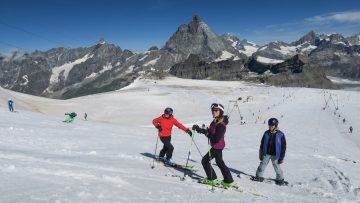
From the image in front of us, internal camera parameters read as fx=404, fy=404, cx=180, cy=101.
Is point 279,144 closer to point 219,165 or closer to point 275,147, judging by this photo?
point 275,147

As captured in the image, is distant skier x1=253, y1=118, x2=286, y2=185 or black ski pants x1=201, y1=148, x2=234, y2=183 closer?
black ski pants x1=201, y1=148, x2=234, y2=183

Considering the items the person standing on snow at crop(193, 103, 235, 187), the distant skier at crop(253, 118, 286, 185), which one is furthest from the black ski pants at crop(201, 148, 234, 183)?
the distant skier at crop(253, 118, 286, 185)

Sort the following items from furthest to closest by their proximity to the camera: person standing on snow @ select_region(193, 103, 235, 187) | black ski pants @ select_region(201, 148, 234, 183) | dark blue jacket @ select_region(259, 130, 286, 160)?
dark blue jacket @ select_region(259, 130, 286, 160)
black ski pants @ select_region(201, 148, 234, 183)
person standing on snow @ select_region(193, 103, 235, 187)

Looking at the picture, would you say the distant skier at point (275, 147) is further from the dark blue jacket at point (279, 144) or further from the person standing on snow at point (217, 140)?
the person standing on snow at point (217, 140)

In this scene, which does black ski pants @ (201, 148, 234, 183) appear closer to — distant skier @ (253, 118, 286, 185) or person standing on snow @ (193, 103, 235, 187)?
person standing on snow @ (193, 103, 235, 187)

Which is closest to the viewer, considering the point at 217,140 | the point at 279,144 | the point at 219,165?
the point at 217,140

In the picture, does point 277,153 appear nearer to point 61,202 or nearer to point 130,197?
point 130,197

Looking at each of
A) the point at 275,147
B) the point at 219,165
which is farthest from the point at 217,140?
the point at 275,147

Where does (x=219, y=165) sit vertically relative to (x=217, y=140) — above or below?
below

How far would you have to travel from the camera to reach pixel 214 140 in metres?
11.2

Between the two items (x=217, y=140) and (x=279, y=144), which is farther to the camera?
(x=279, y=144)

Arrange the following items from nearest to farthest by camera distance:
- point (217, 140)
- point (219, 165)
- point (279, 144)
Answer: point (217, 140), point (219, 165), point (279, 144)

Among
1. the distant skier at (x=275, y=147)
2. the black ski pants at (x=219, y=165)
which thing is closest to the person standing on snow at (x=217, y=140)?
the black ski pants at (x=219, y=165)

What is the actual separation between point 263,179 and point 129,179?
503cm
